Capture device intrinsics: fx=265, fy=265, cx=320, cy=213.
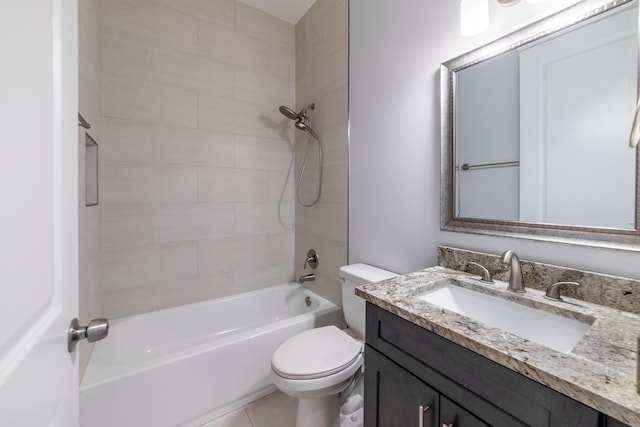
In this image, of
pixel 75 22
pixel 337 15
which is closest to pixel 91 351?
pixel 75 22

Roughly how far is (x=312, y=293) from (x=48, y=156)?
192 centimetres

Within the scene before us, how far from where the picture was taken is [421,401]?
75 cm

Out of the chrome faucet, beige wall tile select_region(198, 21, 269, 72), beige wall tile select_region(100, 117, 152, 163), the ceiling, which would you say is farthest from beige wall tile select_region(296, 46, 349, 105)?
the chrome faucet

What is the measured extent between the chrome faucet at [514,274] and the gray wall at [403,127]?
0.39ft

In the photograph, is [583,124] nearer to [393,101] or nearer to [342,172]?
[393,101]

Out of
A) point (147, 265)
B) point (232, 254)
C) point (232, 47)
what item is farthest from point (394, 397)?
point (232, 47)

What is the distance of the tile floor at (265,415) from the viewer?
56.7 inches

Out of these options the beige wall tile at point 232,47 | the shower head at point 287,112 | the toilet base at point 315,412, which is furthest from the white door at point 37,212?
the beige wall tile at point 232,47

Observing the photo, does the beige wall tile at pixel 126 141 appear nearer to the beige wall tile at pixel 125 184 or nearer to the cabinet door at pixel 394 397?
the beige wall tile at pixel 125 184

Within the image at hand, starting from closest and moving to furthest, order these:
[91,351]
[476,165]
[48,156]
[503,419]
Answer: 1. [48,156]
2. [503,419]
3. [476,165]
4. [91,351]

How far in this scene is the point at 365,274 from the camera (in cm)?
148

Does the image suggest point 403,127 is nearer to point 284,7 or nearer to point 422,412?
point 422,412

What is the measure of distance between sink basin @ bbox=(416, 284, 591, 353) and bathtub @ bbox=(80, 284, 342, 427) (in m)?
1.02

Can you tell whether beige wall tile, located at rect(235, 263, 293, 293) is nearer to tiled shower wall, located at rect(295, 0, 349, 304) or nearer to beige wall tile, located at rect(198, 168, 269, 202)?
tiled shower wall, located at rect(295, 0, 349, 304)
